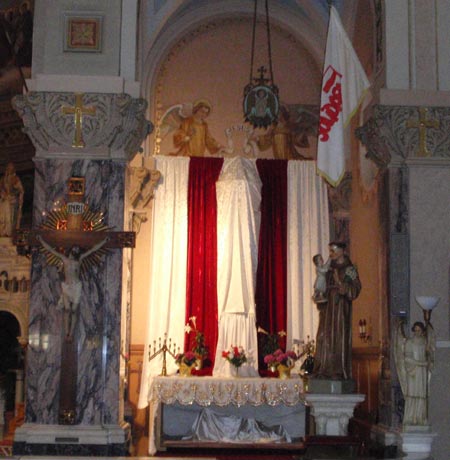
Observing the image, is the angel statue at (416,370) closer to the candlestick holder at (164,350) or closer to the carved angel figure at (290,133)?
the candlestick holder at (164,350)

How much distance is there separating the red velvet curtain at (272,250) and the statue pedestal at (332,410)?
3.18 metres

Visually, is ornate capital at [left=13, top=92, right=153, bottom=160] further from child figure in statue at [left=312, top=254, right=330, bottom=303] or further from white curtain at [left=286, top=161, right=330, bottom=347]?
white curtain at [left=286, top=161, right=330, bottom=347]

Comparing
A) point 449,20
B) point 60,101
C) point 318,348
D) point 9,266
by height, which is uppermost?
point 449,20

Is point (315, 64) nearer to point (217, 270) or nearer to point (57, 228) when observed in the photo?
point (217, 270)

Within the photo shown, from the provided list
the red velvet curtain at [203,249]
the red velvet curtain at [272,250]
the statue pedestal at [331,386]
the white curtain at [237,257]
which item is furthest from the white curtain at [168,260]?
the statue pedestal at [331,386]

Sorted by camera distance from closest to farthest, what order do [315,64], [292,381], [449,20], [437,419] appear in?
[437,419]
[449,20]
[292,381]
[315,64]

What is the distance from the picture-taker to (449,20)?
12672 millimetres

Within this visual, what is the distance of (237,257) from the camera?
14.9m

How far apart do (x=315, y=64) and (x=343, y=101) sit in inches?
179

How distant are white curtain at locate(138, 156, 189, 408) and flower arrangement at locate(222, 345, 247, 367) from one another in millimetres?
1070

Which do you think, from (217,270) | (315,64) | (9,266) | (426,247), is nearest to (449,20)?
(426,247)

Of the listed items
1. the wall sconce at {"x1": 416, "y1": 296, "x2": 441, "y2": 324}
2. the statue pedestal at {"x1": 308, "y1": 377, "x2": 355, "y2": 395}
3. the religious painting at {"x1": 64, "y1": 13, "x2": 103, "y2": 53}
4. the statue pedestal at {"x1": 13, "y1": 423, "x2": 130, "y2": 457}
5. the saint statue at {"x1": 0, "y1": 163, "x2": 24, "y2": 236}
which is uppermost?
the religious painting at {"x1": 64, "y1": 13, "x2": 103, "y2": 53}

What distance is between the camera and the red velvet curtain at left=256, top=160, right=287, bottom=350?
→ 49.7 ft

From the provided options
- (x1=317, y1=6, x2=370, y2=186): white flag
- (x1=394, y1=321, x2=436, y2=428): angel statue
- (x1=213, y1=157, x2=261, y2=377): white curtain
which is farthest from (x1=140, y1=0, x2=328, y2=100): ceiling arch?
(x1=394, y1=321, x2=436, y2=428): angel statue
